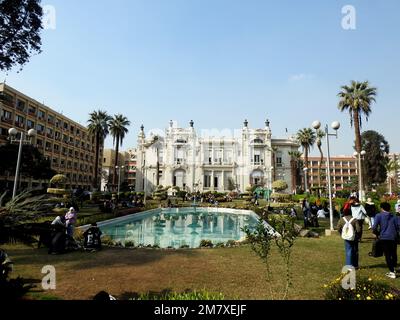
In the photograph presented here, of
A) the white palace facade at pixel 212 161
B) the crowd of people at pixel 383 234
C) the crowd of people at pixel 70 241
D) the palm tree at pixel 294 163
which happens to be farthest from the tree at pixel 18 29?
the palm tree at pixel 294 163

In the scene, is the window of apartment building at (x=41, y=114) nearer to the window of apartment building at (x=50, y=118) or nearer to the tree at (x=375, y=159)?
the window of apartment building at (x=50, y=118)

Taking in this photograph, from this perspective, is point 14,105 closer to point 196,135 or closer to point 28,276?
point 196,135

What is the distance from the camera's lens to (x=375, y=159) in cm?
5831

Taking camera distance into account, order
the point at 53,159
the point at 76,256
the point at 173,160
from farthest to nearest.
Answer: the point at 173,160, the point at 53,159, the point at 76,256

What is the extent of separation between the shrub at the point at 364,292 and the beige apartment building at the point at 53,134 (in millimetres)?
43150

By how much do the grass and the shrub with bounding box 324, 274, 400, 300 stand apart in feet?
2.77

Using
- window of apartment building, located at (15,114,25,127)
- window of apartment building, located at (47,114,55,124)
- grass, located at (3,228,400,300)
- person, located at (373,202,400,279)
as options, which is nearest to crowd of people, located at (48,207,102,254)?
grass, located at (3,228,400,300)

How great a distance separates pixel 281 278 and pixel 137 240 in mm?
9925

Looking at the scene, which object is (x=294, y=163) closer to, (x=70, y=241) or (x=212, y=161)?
(x=212, y=161)

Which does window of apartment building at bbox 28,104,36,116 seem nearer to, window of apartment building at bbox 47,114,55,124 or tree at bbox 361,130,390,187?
window of apartment building at bbox 47,114,55,124

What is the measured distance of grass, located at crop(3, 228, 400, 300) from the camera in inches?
246

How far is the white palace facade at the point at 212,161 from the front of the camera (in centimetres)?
5925
